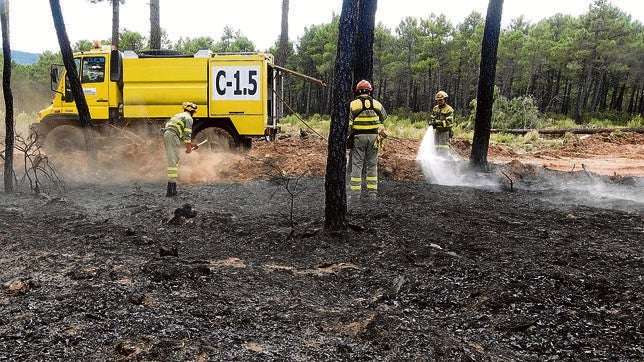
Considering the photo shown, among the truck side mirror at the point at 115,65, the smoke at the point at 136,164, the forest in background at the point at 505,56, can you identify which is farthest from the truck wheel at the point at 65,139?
the forest in background at the point at 505,56

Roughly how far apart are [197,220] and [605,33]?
43.0 meters

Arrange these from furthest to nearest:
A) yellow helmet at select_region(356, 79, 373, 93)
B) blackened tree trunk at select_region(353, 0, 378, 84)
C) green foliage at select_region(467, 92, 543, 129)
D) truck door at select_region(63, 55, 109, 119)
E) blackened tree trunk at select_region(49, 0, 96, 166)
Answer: green foliage at select_region(467, 92, 543, 129), truck door at select_region(63, 55, 109, 119), blackened tree trunk at select_region(49, 0, 96, 166), blackened tree trunk at select_region(353, 0, 378, 84), yellow helmet at select_region(356, 79, 373, 93)

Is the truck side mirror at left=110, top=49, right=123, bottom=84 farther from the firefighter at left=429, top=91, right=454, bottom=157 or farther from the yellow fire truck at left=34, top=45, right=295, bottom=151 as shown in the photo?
the firefighter at left=429, top=91, right=454, bottom=157

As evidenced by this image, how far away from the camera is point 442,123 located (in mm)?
10242

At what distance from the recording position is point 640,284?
3.88 metres

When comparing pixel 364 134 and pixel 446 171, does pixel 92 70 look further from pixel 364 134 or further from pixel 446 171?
pixel 446 171

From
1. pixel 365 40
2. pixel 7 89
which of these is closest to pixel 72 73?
pixel 7 89

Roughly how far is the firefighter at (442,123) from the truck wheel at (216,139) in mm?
4659

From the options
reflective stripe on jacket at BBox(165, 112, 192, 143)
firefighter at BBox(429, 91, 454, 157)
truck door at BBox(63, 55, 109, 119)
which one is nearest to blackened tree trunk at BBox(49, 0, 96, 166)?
truck door at BBox(63, 55, 109, 119)

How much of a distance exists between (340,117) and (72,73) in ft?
21.4

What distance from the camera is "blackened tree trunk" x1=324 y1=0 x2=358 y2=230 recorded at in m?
5.20

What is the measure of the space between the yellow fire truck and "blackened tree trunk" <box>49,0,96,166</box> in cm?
169

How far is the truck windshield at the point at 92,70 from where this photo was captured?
36.9 ft

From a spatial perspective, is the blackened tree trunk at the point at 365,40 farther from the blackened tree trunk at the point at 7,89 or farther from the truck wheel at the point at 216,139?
the blackened tree trunk at the point at 7,89
